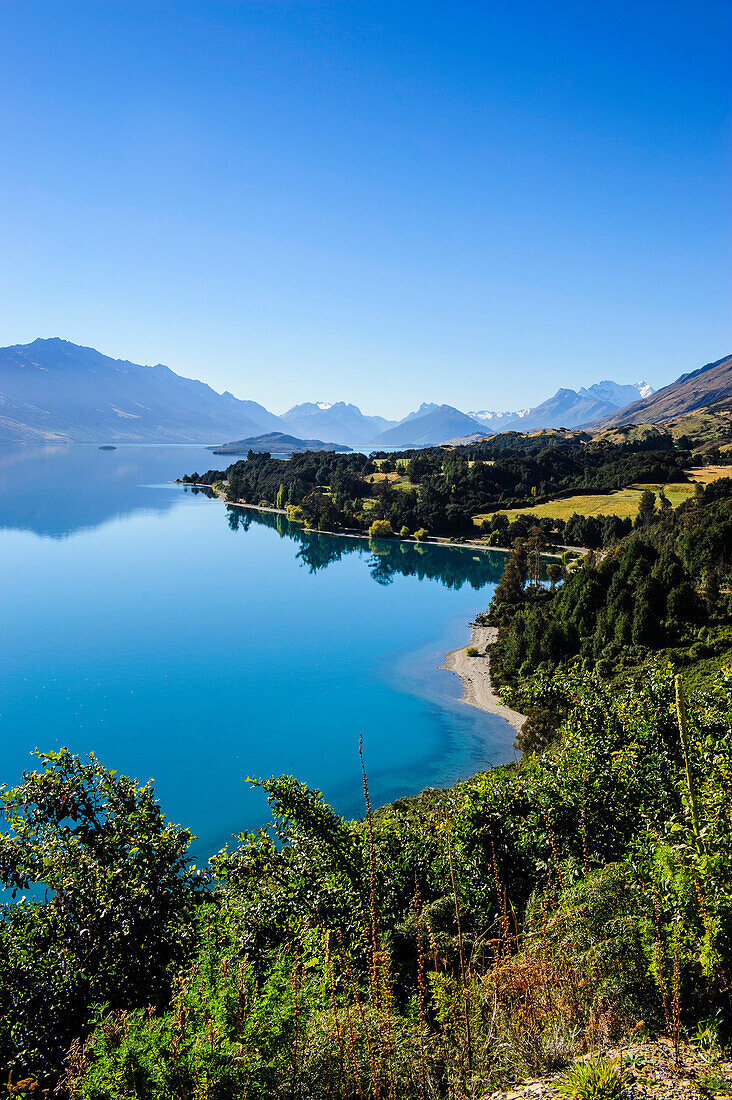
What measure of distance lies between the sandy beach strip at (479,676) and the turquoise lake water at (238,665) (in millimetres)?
904

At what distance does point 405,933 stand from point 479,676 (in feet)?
121

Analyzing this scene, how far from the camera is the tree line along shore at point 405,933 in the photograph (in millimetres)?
4605

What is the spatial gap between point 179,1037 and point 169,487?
18530cm

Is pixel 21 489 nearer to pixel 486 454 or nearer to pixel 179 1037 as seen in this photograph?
pixel 486 454

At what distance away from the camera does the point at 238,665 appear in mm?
47438

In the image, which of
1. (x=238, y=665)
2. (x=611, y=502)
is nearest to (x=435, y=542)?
(x=611, y=502)

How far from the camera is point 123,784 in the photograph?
9875 millimetres

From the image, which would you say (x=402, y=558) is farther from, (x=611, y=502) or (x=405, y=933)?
(x=405, y=933)

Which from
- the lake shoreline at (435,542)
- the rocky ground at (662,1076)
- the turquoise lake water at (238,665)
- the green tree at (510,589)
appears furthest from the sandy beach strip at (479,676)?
the lake shoreline at (435,542)

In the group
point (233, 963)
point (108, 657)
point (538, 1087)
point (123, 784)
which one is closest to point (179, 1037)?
point (233, 963)

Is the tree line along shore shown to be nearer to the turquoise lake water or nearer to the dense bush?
the dense bush

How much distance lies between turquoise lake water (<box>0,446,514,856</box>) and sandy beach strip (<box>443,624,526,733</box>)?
2.97ft

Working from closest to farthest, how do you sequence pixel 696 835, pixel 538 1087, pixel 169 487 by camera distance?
1. pixel 538 1087
2. pixel 696 835
3. pixel 169 487

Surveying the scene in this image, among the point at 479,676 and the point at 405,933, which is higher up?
the point at 405,933
